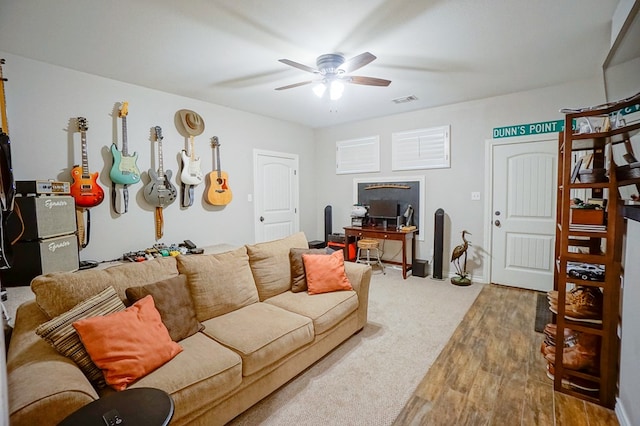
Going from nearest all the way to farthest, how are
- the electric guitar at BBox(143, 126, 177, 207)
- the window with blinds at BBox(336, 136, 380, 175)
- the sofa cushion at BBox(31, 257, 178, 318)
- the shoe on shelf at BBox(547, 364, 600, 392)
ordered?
the sofa cushion at BBox(31, 257, 178, 318) → the shoe on shelf at BBox(547, 364, 600, 392) → the electric guitar at BBox(143, 126, 177, 207) → the window with blinds at BBox(336, 136, 380, 175)

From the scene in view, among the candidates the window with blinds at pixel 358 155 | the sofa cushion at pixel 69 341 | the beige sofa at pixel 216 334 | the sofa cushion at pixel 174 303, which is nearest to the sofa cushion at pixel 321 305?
the beige sofa at pixel 216 334

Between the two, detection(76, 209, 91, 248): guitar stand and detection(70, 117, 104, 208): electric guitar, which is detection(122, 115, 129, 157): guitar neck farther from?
detection(76, 209, 91, 248): guitar stand

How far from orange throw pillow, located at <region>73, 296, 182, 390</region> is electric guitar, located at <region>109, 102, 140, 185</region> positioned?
2176mm

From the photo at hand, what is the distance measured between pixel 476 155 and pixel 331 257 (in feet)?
9.29

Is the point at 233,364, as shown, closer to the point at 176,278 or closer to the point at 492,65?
the point at 176,278

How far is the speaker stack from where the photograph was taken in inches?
91.7

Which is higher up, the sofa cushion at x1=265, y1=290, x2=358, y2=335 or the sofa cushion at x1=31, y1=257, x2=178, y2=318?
the sofa cushion at x1=31, y1=257, x2=178, y2=318

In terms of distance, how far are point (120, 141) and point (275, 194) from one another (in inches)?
94.0

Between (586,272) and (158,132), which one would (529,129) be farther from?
(158,132)

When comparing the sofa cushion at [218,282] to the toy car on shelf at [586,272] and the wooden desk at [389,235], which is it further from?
the wooden desk at [389,235]

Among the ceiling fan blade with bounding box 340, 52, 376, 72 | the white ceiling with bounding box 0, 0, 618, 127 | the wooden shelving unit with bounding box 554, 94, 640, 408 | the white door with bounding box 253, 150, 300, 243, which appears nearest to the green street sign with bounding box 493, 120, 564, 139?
the white ceiling with bounding box 0, 0, 618, 127

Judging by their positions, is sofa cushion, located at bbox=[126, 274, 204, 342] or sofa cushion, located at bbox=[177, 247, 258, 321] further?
sofa cushion, located at bbox=[177, 247, 258, 321]

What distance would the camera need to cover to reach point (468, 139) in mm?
4246

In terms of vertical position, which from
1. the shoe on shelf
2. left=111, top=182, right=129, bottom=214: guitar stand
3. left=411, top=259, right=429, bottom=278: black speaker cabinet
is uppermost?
left=111, top=182, right=129, bottom=214: guitar stand
